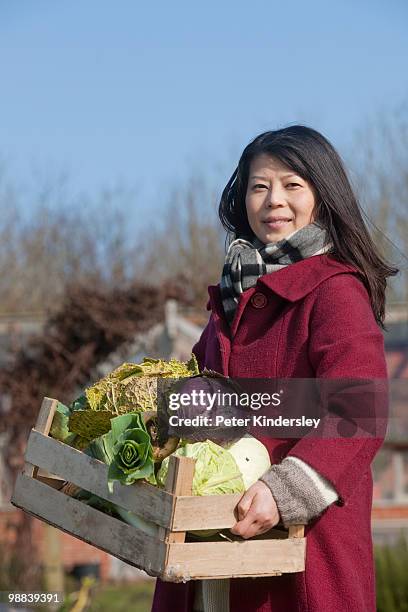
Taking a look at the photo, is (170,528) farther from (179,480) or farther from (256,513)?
(256,513)

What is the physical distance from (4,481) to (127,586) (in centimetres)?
245


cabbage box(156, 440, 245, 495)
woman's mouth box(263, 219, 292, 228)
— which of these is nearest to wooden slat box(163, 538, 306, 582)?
cabbage box(156, 440, 245, 495)

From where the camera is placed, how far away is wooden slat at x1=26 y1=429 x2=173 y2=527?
8.01 feet

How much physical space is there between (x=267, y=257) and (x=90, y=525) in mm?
895

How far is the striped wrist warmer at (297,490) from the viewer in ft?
8.35

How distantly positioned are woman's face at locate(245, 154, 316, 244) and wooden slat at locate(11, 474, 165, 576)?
3.04 feet

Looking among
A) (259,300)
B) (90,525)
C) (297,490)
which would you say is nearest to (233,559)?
(297,490)

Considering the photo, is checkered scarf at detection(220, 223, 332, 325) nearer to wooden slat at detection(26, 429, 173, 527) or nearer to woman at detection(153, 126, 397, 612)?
woman at detection(153, 126, 397, 612)

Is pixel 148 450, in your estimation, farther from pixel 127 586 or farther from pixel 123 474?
pixel 127 586

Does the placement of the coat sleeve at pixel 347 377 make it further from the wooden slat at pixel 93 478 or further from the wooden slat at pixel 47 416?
the wooden slat at pixel 47 416

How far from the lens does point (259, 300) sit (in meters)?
2.95

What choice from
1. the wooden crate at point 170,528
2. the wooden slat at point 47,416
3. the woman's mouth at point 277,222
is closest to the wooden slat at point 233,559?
the wooden crate at point 170,528

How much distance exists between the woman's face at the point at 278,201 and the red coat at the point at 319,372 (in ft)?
0.43

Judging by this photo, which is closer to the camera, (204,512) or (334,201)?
(204,512)
